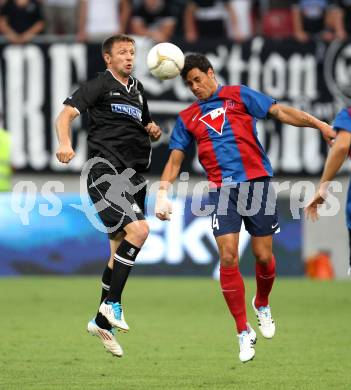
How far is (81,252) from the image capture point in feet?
56.3

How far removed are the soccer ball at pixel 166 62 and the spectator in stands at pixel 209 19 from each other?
32.3 feet

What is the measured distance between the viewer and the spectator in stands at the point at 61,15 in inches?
736

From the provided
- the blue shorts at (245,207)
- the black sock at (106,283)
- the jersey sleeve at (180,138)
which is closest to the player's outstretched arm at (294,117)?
the blue shorts at (245,207)

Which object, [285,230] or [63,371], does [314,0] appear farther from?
[63,371]

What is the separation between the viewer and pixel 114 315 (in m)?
8.38

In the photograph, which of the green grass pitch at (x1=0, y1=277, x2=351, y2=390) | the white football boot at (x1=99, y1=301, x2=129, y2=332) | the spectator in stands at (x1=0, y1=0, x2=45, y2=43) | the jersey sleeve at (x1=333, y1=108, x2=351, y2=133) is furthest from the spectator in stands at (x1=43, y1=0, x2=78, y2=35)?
the jersey sleeve at (x1=333, y1=108, x2=351, y2=133)

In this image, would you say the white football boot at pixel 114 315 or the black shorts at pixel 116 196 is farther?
the black shorts at pixel 116 196

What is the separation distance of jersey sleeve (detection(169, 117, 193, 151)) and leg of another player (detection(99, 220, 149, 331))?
0.71 metres

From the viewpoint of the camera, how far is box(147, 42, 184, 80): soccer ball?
875 centimetres

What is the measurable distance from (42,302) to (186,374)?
5.77m

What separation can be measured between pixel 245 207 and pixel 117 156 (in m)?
1.14

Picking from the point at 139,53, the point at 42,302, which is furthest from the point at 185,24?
the point at 42,302

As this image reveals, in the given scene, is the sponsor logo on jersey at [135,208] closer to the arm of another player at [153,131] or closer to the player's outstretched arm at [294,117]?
the arm of another player at [153,131]

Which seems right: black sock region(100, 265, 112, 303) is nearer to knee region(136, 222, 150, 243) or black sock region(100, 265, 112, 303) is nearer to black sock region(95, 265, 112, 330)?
black sock region(95, 265, 112, 330)
